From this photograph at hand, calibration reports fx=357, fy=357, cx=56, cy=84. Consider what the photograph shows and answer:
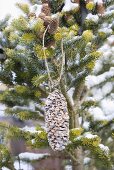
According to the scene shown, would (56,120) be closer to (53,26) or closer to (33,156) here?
(53,26)

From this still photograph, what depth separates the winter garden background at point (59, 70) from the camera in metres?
2.43

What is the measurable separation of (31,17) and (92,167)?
264 centimetres

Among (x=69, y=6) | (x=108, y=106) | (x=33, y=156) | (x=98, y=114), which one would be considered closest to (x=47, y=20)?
(x=69, y=6)

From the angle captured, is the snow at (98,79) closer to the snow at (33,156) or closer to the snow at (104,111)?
the snow at (104,111)

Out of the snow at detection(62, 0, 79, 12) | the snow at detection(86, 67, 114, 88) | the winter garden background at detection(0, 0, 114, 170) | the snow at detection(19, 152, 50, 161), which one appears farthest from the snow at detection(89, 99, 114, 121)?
the snow at detection(62, 0, 79, 12)

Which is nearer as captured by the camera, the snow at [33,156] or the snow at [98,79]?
the snow at [33,156]

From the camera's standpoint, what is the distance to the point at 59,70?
257 centimetres

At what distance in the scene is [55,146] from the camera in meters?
1.72

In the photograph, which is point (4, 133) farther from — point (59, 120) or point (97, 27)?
point (59, 120)

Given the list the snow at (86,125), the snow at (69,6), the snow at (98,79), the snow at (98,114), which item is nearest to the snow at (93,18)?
the snow at (69,6)

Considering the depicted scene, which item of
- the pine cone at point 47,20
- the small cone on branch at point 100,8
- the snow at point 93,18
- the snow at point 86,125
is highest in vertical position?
the small cone on branch at point 100,8

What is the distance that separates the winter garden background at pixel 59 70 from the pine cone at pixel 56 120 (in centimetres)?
51

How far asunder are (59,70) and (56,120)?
90 centimetres

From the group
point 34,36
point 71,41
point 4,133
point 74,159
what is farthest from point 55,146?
point 4,133
